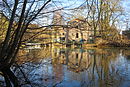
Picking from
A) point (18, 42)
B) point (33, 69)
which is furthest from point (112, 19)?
point (18, 42)

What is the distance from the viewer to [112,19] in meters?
28.4

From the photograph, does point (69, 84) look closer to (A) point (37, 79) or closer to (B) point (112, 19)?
(A) point (37, 79)

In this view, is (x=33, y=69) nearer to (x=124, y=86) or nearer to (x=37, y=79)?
(x=37, y=79)

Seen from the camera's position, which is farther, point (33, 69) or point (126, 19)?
point (126, 19)

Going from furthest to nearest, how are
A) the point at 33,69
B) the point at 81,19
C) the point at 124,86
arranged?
1. the point at 33,69
2. the point at 124,86
3. the point at 81,19

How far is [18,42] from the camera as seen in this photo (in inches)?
176

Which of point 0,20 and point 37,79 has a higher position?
point 0,20

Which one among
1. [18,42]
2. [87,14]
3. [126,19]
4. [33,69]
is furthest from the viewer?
[126,19]

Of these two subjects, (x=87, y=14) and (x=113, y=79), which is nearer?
(x=87, y=14)

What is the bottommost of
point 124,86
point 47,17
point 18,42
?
point 124,86

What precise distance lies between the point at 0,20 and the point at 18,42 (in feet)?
3.42

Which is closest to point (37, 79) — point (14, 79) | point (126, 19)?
point (14, 79)

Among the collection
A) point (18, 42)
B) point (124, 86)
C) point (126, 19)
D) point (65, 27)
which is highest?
point (126, 19)

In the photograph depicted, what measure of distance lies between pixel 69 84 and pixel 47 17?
2.08 metres
